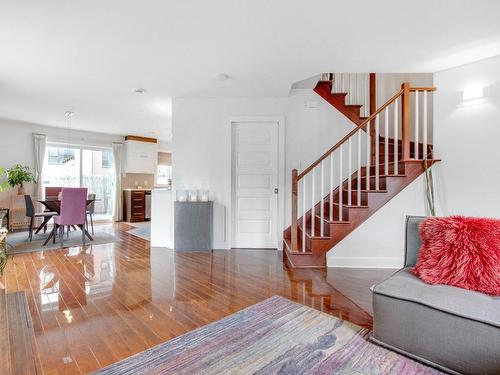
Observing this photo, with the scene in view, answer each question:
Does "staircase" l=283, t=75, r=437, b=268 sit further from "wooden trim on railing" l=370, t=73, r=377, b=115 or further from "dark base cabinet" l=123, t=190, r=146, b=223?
"dark base cabinet" l=123, t=190, r=146, b=223

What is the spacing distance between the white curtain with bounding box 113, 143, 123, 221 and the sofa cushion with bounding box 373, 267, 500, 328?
7.41 m

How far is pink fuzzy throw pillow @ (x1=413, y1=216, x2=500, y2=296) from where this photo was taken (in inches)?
60.7

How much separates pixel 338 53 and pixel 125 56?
2.39m

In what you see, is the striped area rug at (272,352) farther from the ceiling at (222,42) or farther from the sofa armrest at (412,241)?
the ceiling at (222,42)

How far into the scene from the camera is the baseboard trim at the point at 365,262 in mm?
3340

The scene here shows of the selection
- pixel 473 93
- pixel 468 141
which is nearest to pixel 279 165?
pixel 468 141

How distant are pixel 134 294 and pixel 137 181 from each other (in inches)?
242

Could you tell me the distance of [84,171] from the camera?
7125 mm

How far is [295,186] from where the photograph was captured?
3.40m

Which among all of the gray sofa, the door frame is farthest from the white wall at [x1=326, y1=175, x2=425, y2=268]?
the gray sofa

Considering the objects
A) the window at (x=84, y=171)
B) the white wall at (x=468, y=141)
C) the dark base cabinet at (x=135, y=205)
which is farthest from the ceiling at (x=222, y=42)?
the dark base cabinet at (x=135, y=205)

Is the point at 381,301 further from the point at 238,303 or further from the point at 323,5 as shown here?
the point at 323,5

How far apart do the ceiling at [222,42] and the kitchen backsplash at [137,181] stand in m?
3.88

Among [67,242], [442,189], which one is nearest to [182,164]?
[67,242]
